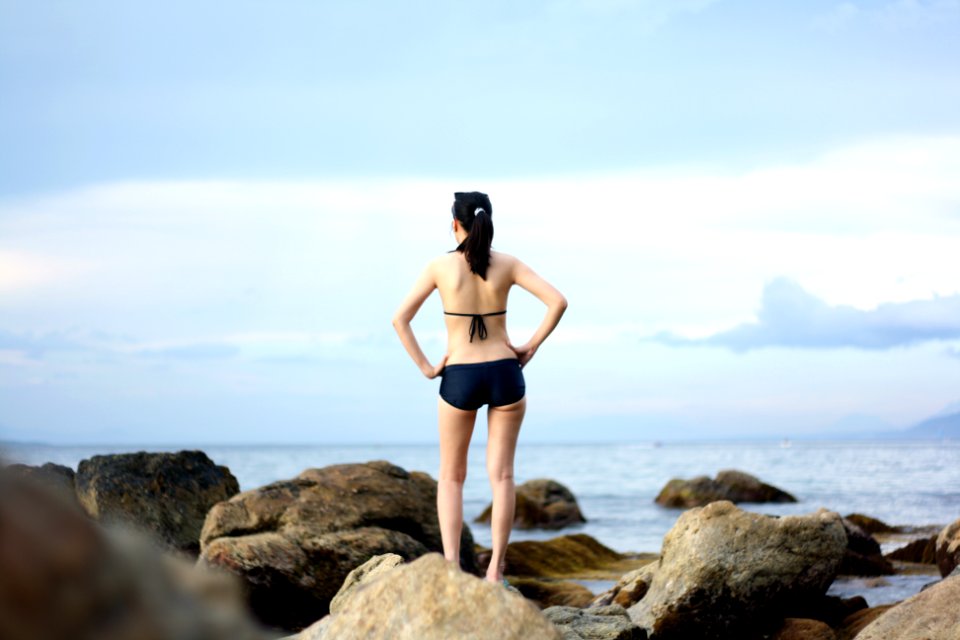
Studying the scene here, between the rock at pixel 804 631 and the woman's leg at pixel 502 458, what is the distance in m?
2.93

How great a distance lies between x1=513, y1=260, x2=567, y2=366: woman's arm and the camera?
7859mm

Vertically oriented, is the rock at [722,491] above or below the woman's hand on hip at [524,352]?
below

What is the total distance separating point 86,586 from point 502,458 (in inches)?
269

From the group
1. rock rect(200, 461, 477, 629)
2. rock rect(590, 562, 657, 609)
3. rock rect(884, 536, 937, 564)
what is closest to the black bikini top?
rock rect(200, 461, 477, 629)

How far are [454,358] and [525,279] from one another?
811 millimetres

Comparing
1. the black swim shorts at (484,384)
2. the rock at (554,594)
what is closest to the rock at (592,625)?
the black swim shorts at (484,384)

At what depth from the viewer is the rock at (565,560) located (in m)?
15.4

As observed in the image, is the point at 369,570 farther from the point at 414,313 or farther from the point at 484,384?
the point at 414,313

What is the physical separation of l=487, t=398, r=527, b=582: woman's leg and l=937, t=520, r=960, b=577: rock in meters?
6.08

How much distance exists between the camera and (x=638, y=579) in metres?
10.4

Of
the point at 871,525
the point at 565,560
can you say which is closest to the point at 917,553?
the point at 565,560

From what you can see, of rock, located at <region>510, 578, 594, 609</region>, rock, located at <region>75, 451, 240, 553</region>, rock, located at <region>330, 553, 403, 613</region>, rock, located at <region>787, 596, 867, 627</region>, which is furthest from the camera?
rock, located at <region>75, 451, 240, 553</region>

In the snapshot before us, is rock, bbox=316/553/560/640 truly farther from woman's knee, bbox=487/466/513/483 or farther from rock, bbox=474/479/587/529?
rock, bbox=474/479/587/529

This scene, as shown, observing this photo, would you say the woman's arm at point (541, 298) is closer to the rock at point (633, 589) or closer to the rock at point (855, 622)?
the rock at point (633, 589)
